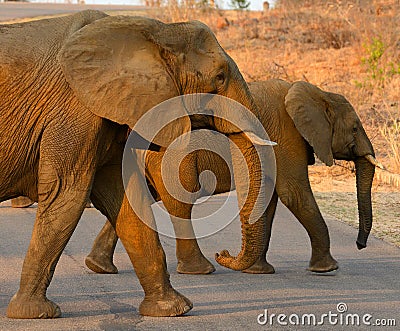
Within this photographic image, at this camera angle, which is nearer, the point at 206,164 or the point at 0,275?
the point at 0,275

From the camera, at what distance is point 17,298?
7148mm

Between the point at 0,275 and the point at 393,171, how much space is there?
8511mm

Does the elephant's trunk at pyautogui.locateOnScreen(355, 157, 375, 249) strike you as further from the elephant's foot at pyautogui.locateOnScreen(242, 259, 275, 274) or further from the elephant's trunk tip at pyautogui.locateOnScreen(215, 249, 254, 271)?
the elephant's trunk tip at pyautogui.locateOnScreen(215, 249, 254, 271)

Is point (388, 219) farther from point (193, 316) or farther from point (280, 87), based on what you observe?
point (193, 316)

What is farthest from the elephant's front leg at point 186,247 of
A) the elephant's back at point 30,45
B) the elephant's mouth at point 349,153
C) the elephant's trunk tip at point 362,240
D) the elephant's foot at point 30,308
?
the elephant's back at point 30,45

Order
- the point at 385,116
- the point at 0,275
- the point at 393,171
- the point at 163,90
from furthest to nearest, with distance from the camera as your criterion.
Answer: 1. the point at 385,116
2. the point at 393,171
3. the point at 0,275
4. the point at 163,90

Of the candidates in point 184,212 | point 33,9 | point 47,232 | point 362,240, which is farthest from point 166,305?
point 33,9

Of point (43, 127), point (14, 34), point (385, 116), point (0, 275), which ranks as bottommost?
point (385, 116)

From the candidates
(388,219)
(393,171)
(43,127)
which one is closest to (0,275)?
(43,127)

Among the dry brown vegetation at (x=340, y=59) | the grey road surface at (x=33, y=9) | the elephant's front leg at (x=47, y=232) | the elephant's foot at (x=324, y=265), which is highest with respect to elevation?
the elephant's front leg at (x=47, y=232)

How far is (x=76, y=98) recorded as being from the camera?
6.86 metres

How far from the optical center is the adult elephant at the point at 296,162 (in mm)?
9422

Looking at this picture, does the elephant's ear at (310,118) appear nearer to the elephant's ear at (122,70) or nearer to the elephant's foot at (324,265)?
the elephant's foot at (324,265)

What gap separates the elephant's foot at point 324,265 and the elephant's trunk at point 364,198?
413mm
